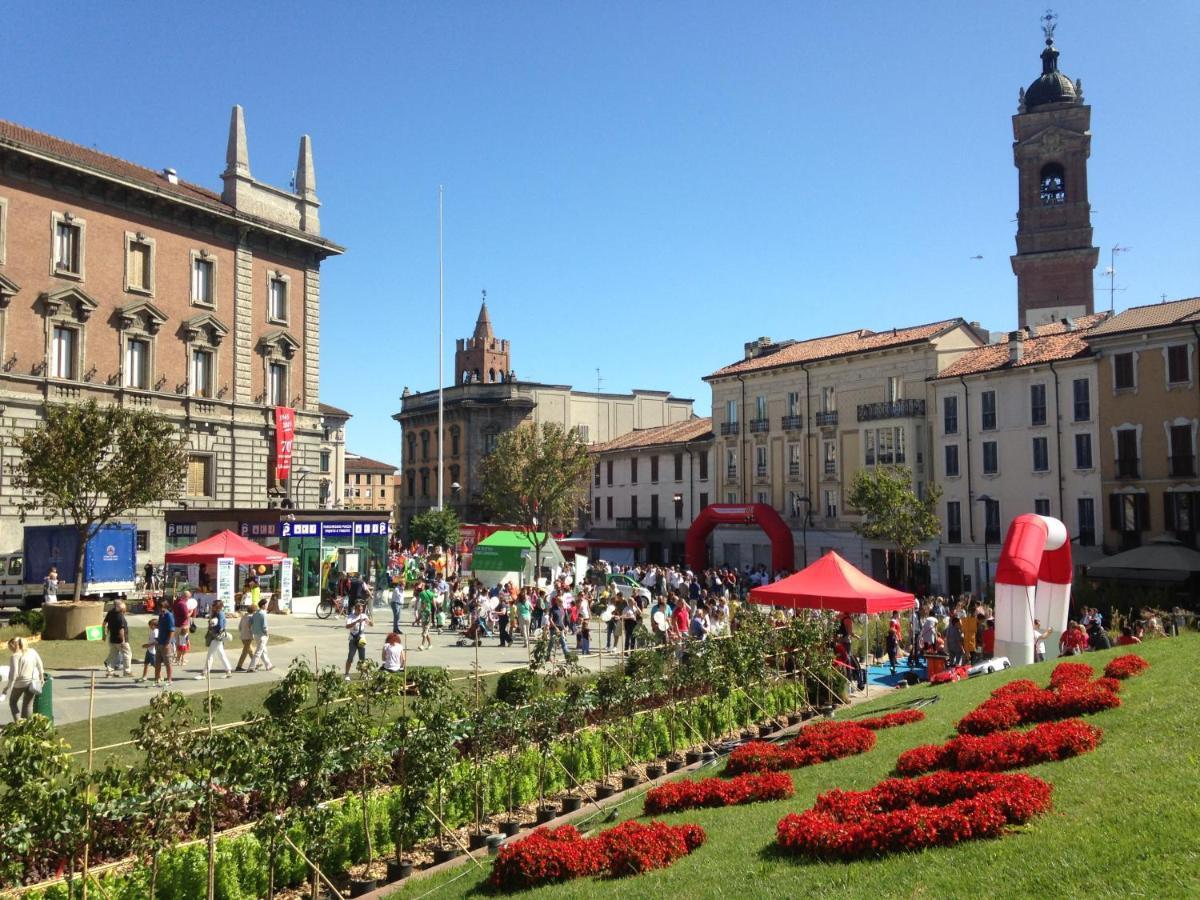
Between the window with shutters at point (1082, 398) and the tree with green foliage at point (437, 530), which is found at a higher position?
the window with shutters at point (1082, 398)

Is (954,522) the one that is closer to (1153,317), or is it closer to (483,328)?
(1153,317)

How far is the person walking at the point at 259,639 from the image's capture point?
22.3 m

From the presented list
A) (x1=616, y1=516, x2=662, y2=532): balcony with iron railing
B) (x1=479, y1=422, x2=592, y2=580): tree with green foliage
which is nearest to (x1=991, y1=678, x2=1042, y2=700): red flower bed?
(x1=479, y1=422, x2=592, y2=580): tree with green foliage

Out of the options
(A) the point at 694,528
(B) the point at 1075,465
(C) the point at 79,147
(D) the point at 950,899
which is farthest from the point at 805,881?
(A) the point at 694,528

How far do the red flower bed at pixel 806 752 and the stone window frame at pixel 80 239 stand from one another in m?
35.3

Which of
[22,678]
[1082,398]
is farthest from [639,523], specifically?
[22,678]

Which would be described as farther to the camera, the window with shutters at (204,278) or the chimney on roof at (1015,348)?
the chimney on roof at (1015,348)

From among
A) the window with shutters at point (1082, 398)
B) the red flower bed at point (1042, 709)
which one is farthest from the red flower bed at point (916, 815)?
the window with shutters at point (1082, 398)

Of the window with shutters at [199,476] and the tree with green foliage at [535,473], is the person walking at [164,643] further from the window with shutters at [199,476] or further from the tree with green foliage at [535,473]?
the tree with green foliage at [535,473]

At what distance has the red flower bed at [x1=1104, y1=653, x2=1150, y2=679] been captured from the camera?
532 inches

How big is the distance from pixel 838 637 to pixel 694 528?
34.9 m

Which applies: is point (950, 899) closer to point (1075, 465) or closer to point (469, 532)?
point (1075, 465)

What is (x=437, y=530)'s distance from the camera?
68.0 metres

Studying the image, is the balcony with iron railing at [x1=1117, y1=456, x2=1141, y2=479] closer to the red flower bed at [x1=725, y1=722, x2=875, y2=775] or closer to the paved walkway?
the paved walkway
